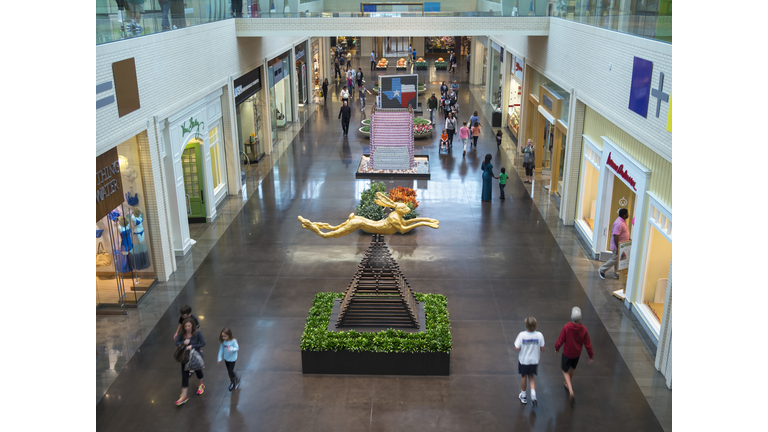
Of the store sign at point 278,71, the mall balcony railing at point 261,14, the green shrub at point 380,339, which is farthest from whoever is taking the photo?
the store sign at point 278,71

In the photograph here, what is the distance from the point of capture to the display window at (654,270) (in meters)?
10.2

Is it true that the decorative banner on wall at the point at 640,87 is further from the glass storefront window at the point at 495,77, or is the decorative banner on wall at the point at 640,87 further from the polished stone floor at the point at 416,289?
the glass storefront window at the point at 495,77

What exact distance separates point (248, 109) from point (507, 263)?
11594 millimetres

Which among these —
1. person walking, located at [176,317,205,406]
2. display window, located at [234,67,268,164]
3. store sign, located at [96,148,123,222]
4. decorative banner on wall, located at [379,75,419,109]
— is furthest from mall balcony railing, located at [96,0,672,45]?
decorative banner on wall, located at [379,75,419,109]

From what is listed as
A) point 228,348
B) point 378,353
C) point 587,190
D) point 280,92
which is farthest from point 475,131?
point 228,348

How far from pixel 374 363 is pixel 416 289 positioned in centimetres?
300

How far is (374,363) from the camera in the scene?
30.3 feet

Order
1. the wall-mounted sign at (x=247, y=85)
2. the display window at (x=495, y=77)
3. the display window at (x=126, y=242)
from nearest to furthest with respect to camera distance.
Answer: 1. the display window at (x=126, y=242)
2. the wall-mounted sign at (x=247, y=85)
3. the display window at (x=495, y=77)

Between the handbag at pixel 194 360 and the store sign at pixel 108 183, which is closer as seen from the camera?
the handbag at pixel 194 360

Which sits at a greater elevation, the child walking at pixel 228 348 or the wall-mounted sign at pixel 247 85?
the wall-mounted sign at pixel 247 85

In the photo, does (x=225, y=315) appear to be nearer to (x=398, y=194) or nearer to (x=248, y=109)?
(x=398, y=194)

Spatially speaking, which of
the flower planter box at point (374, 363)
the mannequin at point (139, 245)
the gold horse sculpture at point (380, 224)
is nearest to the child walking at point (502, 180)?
the gold horse sculpture at point (380, 224)

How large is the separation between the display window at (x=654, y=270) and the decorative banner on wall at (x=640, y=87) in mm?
1535

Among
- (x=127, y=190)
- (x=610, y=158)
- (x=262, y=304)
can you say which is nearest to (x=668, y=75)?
(x=610, y=158)
